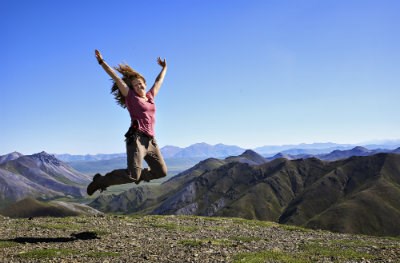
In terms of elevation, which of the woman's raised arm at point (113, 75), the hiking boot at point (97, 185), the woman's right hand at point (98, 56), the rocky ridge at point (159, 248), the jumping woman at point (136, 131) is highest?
the woman's right hand at point (98, 56)

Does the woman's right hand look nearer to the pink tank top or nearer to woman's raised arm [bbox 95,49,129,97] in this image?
woman's raised arm [bbox 95,49,129,97]

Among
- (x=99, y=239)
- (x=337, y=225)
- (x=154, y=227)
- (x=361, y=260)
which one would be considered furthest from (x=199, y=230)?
(x=337, y=225)

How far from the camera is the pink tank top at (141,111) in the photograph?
1355 cm

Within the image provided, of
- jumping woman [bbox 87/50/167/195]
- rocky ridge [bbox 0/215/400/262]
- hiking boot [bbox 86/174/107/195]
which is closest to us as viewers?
rocky ridge [bbox 0/215/400/262]

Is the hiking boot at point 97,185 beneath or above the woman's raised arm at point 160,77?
beneath

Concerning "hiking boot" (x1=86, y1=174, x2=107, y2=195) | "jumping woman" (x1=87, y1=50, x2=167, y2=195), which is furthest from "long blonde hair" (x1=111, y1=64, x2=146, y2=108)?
"hiking boot" (x1=86, y1=174, x2=107, y2=195)

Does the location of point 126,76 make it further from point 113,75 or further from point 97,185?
point 97,185

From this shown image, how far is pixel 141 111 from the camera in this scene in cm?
1356

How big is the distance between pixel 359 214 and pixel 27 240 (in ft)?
672

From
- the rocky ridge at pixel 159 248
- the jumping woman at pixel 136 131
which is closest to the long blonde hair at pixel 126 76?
the jumping woman at pixel 136 131

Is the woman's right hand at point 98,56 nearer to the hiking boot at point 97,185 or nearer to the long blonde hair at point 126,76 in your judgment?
the long blonde hair at point 126,76

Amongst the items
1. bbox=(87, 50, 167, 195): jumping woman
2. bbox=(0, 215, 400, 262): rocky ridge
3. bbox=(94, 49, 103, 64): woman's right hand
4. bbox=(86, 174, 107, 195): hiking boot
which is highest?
bbox=(94, 49, 103, 64): woman's right hand

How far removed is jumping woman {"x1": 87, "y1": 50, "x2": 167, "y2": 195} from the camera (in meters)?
13.5

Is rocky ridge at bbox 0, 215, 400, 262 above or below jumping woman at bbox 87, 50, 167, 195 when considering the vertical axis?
below
